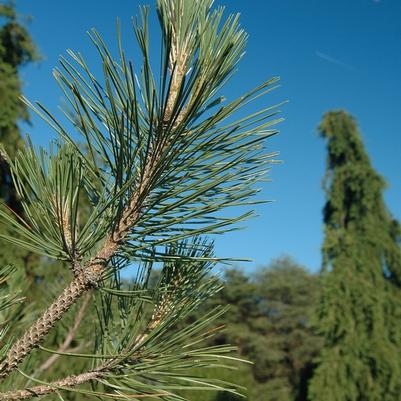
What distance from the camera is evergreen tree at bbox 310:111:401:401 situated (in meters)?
11.4

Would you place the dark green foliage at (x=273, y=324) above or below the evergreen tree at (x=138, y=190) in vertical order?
above

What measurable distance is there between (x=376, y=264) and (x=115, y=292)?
1283cm

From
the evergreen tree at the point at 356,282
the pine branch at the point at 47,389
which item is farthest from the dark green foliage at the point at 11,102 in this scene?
the evergreen tree at the point at 356,282

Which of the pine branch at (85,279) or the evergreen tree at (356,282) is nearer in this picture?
the pine branch at (85,279)

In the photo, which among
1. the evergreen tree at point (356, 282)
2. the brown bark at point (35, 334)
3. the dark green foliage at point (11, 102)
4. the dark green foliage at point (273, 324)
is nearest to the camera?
the brown bark at point (35, 334)

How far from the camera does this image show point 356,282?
12.2m

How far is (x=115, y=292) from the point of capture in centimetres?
80

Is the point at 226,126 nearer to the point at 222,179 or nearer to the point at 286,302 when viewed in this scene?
the point at 222,179

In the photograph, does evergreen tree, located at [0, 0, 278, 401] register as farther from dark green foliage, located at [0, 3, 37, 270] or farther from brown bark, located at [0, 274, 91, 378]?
dark green foliage, located at [0, 3, 37, 270]

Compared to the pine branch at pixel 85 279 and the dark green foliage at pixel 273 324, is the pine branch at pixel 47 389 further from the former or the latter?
the dark green foliage at pixel 273 324

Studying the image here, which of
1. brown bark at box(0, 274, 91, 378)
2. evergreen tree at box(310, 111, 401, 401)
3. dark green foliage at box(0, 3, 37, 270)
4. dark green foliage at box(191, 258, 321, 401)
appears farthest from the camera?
dark green foliage at box(191, 258, 321, 401)

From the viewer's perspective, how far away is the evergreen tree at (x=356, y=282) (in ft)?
37.4

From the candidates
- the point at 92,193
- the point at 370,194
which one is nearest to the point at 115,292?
the point at 92,193

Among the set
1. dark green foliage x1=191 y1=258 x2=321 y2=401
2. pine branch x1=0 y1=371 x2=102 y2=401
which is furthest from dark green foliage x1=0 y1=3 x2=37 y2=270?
dark green foliage x1=191 y1=258 x2=321 y2=401
